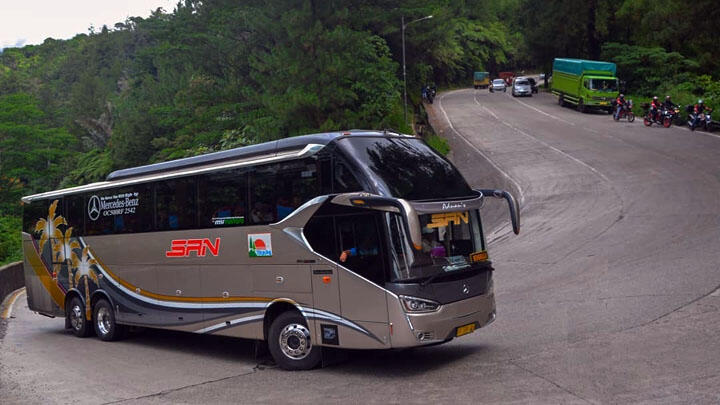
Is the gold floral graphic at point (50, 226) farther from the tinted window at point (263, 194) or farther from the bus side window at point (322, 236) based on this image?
the bus side window at point (322, 236)

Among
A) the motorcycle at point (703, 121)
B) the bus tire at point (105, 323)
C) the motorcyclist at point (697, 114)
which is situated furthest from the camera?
the motorcyclist at point (697, 114)

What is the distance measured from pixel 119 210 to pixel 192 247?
283 cm

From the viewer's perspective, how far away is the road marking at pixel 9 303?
22.0 metres

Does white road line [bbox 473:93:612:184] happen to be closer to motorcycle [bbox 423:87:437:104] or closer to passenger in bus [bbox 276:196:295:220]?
motorcycle [bbox 423:87:437:104]

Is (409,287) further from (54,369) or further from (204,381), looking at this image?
(54,369)

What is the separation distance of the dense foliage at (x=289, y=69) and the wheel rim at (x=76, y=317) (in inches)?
818

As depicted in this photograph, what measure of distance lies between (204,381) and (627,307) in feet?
24.2

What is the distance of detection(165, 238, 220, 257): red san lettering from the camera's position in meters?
12.1

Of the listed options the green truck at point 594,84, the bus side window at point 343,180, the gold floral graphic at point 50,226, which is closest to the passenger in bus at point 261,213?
the bus side window at point 343,180

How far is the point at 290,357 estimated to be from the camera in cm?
1077

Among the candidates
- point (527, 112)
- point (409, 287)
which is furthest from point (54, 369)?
point (527, 112)

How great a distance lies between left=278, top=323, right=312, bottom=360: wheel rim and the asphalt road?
326mm

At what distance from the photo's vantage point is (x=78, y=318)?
53.5 feet

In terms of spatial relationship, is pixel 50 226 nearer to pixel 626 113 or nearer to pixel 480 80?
pixel 626 113
